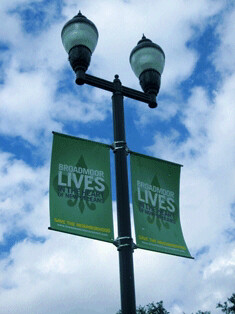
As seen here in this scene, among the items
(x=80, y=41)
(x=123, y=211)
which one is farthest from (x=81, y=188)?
(x=80, y=41)

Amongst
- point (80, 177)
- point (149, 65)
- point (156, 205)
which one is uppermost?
point (149, 65)

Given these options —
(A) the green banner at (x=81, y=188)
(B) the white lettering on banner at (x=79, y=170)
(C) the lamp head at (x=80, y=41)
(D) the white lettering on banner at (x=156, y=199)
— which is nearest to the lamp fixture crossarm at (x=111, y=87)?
(C) the lamp head at (x=80, y=41)

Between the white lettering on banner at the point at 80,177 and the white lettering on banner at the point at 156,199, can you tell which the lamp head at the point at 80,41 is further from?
the white lettering on banner at the point at 156,199

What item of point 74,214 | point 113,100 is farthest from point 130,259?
point 113,100

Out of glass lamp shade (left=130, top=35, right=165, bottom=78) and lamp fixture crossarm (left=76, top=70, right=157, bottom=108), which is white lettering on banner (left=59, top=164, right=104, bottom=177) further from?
glass lamp shade (left=130, top=35, right=165, bottom=78)

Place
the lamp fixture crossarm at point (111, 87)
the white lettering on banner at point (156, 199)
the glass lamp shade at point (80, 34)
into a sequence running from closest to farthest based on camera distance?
the white lettering on banner at point (156, 199) < the lamp fixture crossarm at point (111, 87) < the glass lamp shade at point (80, 34)

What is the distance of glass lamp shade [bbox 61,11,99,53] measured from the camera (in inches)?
248

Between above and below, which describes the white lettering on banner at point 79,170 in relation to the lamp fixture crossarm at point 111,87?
below

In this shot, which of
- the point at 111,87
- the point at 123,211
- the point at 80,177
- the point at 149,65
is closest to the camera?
the point at 123,211

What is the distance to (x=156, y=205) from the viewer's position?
235 inches

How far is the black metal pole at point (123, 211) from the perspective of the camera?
16.3 ft

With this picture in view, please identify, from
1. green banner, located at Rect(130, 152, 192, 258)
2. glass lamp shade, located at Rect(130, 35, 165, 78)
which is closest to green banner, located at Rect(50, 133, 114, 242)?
green banner, located at Rect(130, 152, 192, 258)

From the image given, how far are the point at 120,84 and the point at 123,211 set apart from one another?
6.56 ft

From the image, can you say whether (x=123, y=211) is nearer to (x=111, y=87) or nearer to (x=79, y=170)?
(x=79, y=170)
